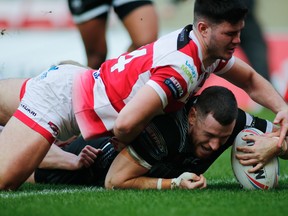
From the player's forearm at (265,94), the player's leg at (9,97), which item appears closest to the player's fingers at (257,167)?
the player's forearm at (265,94)

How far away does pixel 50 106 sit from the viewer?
6.05 meters

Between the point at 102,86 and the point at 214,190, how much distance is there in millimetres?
1059

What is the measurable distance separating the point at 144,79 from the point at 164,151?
0.50 meters

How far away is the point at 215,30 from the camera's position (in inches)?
217

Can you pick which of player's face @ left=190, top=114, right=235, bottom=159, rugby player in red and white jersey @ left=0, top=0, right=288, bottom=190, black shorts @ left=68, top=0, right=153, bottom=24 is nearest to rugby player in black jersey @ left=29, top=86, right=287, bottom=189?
player's face @ left=190, top=114, right=235, bottom=159

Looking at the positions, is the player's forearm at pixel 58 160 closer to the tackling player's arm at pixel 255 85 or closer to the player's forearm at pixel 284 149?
the tackling player's arm at pixel 255 85

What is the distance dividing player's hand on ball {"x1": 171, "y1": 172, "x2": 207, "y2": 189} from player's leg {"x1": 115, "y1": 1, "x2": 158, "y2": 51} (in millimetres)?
2482

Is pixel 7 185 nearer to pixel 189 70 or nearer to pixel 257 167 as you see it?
pixel 189 70

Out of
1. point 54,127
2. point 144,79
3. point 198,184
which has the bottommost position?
point 198,184

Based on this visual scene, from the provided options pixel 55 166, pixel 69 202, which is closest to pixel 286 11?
pixel 55 166

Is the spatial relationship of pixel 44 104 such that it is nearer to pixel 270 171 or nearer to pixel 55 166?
pixel 55 166

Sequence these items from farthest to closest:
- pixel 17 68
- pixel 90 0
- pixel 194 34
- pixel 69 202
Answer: pixel 17 68
pixel 90 0
pixel 194 34
pixel 69 202

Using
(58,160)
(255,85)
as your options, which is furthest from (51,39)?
(255,85)

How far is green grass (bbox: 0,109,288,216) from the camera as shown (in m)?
4.84
